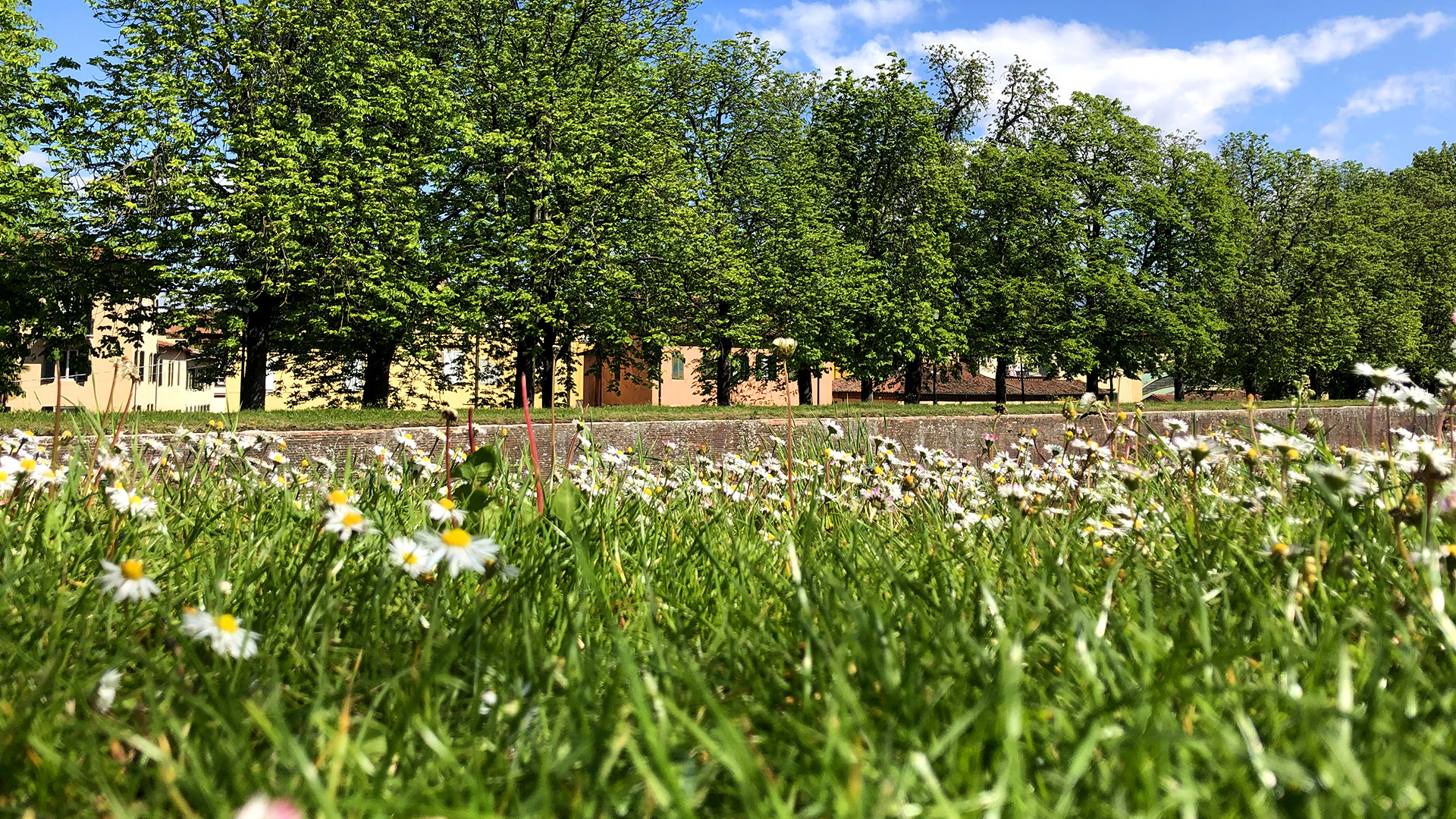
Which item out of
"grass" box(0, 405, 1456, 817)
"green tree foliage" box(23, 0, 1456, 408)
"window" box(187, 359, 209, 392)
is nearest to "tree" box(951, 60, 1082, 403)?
"green tree foliage" box(23, 0, 1456, 408)

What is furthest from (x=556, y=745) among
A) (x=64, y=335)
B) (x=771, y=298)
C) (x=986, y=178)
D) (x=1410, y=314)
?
(x=1410, y=314)

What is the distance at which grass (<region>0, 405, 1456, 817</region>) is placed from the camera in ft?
3.34

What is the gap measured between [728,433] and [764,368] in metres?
18.5

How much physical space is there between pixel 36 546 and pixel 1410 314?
1890 inches

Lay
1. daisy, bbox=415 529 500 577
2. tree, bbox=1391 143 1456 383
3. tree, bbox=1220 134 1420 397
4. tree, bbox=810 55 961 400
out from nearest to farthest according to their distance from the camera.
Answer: daisy, bbox=415 529 500 577 → tree, bbox=810 55 961 400 → tree, bbox=1220 134 1420 397 → tree, bbox=1391 143 1456 383

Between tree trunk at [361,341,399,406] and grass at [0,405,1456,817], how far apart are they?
21718 millimetres

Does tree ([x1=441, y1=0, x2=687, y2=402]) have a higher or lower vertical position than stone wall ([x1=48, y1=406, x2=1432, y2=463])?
higher

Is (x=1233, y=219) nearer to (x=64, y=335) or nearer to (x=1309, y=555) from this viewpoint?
(x=64, y=335)

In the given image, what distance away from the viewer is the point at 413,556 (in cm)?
157

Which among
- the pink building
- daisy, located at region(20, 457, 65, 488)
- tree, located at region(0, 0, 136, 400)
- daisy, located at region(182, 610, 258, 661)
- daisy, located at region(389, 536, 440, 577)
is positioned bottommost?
daisy, located at region(182, 610, 258, 661)

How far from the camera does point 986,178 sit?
33.5m

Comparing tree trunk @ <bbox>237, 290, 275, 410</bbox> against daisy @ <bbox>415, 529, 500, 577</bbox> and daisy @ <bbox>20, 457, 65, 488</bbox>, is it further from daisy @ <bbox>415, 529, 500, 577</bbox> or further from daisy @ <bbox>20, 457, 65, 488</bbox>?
daisy @ <bbox>415, 529, 500, 577</bbox>

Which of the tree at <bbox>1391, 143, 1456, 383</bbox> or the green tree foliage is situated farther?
→ the tree at <bbox>1391, 143, 1456, 383</bbox>

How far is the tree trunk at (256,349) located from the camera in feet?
68.1
